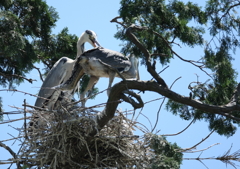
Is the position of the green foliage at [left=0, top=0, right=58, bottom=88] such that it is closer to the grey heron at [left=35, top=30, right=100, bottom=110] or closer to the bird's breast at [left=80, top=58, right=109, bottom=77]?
the grey heron at [left=35, top=30, right=100, bottom=110]

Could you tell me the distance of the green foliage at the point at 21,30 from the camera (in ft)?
25.3

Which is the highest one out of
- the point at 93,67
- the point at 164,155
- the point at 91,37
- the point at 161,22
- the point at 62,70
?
the point at 91,37

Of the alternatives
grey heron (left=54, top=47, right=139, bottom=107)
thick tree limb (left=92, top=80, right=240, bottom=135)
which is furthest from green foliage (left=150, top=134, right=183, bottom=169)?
grey heron (left=54, top=47, right=139, bottom=107)

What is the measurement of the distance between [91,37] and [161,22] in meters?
1.83

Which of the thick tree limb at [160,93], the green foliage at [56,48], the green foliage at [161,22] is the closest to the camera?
the thick tree limb at [160,93]

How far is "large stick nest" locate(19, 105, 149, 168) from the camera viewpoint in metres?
5.50

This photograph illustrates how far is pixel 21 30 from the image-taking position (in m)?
8.11

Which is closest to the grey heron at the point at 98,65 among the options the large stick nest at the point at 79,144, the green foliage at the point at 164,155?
the large stick nest at the point at 79,144

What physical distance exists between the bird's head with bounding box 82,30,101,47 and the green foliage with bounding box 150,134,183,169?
294cm

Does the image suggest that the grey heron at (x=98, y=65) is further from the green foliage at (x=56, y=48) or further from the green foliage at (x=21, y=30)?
the green foliage at (x=56, y=48)

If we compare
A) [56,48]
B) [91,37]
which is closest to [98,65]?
[91,37]

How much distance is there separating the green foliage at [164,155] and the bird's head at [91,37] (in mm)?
2944

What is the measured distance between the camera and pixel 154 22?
6137 mm

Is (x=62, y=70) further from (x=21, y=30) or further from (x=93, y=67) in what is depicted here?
(x=93, y=67)
